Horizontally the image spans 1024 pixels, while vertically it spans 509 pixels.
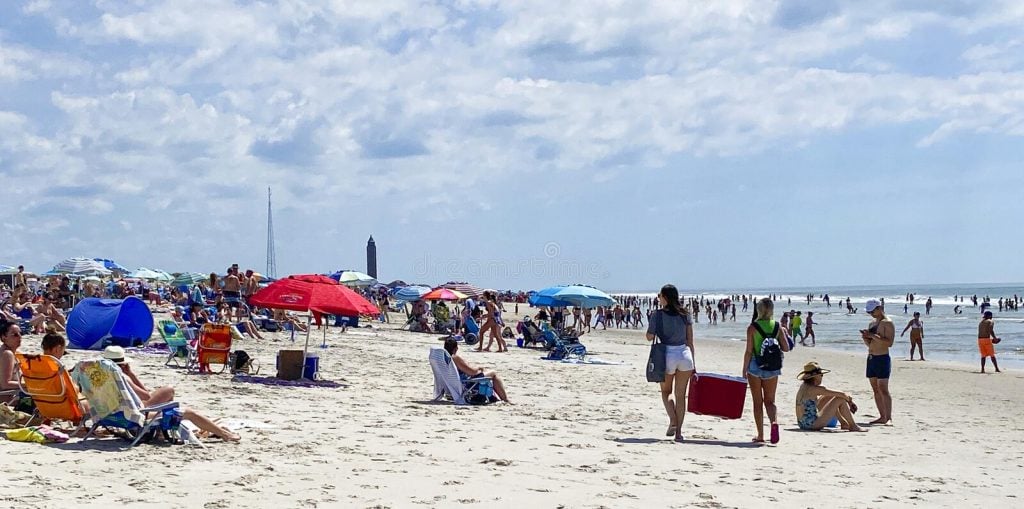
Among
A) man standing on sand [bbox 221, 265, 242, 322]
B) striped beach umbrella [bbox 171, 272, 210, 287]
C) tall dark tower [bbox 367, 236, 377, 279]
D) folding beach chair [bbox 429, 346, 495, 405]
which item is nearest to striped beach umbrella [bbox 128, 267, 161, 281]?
striped beach umbrella [bbox 171, 272, 210, 287]

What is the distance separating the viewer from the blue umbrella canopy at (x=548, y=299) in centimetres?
2132

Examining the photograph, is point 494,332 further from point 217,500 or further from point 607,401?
point 217,500

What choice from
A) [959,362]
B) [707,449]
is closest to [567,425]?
[707,449]

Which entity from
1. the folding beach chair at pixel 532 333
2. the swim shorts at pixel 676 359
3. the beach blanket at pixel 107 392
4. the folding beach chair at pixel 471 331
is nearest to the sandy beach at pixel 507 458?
the beach blanket at pixel 107 392

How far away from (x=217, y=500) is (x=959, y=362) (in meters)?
20.8

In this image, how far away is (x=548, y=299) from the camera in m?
21.7

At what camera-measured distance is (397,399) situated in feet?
34.8

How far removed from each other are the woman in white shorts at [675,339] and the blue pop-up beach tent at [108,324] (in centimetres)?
1009

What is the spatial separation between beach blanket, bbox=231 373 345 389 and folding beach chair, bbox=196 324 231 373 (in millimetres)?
417

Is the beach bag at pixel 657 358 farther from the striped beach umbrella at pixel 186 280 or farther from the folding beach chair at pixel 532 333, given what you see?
the striped beach umbrella at pixel 186 280

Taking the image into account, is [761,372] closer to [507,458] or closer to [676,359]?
[676,359]

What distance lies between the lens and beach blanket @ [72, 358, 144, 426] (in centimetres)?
677

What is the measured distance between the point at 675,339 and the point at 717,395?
86 cm

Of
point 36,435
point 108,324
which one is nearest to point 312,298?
point 36,435
